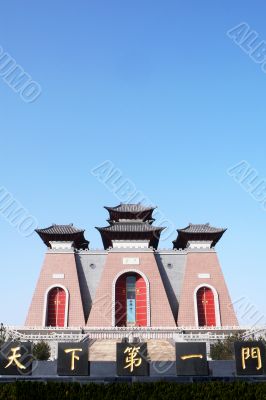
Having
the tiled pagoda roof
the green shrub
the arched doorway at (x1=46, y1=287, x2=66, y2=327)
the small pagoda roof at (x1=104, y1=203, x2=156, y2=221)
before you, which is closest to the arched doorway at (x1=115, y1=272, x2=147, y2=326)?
the tiled pagoda roof

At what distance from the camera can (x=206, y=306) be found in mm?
28484

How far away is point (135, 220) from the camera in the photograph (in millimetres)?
34562

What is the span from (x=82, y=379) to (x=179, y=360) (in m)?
2.80

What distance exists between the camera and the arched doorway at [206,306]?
2791 cm

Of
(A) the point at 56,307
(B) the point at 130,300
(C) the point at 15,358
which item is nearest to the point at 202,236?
(B) the point at 130,300

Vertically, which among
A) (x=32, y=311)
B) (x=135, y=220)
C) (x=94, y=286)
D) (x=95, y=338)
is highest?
(x=135, y=220)

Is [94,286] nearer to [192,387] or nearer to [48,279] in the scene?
[48,279]

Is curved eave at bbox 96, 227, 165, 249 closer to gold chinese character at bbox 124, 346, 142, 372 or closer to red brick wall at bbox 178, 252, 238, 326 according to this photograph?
red brick wall at bbox 178, 252, 238, 326

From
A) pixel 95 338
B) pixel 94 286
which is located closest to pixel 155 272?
pixel 94 286

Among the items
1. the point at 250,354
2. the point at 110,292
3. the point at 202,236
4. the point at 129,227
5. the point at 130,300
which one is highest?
the point at 129,227

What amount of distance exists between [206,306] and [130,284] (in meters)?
5.77

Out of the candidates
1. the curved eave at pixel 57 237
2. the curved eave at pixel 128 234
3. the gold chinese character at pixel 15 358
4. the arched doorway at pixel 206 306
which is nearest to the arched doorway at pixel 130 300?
the curved eave at pixel 128 234

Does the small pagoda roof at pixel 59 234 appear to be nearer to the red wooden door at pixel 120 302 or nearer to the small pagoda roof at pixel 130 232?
the small pagoda roof at pixel 130 232

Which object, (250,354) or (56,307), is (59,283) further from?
(250,354)
